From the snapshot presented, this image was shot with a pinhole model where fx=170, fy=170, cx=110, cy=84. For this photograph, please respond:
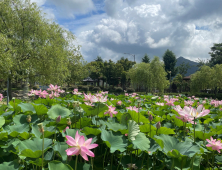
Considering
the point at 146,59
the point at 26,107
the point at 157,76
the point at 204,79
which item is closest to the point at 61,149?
the point at 26,107

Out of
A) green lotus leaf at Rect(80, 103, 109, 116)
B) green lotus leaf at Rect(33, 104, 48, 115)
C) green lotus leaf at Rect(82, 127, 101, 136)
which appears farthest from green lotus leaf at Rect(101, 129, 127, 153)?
green lotus leaf at Rect(33, 104, 48, 115)

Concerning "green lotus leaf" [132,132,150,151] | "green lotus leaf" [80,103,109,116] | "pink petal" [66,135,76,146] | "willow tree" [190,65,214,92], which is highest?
"willow tree" [190,65,214,92]

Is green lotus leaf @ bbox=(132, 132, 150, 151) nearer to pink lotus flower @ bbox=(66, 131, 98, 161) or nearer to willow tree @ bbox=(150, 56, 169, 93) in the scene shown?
pink lotus flower @ bbox=(66, 131, 98, 161)

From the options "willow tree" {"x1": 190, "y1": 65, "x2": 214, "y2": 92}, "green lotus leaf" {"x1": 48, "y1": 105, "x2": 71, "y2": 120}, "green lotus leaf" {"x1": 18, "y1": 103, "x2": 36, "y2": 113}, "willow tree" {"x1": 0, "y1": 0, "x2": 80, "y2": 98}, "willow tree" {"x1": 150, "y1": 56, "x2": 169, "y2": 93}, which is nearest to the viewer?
"green lotus leaf" {"x1": 48, "y1": 105, "x2": 71, "y2": 120}

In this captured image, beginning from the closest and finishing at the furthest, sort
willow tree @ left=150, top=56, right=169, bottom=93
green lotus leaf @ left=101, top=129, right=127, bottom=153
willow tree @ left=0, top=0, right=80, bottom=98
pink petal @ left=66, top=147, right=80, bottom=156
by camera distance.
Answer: pink petal @ left=66, top=147, right=80, bottom=156, green lotus leaf @ left=101, top=129, right=127, bottom=153, willow tree @ left=0, top=0, right=80, bottom=98, willow tree @ left=150, top=56, right=169, bottom=93

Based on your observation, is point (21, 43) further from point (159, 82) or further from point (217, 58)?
point (217, 58)

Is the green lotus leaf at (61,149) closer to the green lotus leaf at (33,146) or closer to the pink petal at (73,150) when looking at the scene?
the green lotus leaf at (33,146)

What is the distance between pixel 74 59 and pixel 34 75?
8.98m

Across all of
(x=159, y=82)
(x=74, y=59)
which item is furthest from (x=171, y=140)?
(x=159, y=82)

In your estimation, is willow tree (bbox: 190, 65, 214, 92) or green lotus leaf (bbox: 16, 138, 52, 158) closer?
green lotus leaf (bbox: 16, 138, 52, 158)

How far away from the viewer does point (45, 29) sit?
11.6m

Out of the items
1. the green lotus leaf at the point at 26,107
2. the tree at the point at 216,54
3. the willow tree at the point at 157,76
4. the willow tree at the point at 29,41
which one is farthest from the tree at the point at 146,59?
the green lotus leaf at the point at 26,107

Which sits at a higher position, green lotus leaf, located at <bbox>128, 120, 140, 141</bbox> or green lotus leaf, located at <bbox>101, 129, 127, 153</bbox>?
green lotus leaf, located at <bbox>128, 120, 140, 141</bbox>

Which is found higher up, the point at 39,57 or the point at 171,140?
the point at 39,57
